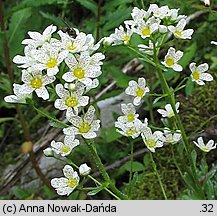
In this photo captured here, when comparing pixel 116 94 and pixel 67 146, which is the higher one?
pixel 67 146

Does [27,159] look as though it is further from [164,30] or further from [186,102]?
[164,30]

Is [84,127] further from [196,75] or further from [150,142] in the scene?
[196,75]

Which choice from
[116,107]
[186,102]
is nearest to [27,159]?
[116,107]

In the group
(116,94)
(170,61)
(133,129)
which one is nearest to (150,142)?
(133,129)

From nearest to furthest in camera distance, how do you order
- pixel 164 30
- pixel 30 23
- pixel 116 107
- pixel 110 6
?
pixel 164 30 → pixel 110 6 → pixel 30 23 → pixel 116 107

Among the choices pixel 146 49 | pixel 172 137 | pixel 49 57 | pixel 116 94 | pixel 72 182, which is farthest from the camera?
pixel 116 94

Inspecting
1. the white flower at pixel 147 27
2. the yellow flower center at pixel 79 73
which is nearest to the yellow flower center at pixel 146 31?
the white flower at pixel 147 27
